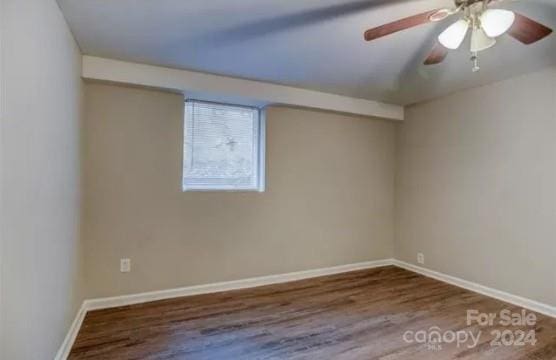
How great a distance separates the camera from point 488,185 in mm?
3451

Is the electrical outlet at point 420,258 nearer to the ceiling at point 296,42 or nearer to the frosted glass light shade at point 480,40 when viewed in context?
the ceiling at point 296,42

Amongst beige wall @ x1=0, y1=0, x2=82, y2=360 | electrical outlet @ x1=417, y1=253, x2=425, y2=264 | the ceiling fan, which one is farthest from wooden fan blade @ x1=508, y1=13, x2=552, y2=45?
electrical outlet @ x1=417, y1=253, x2=425, y2=264

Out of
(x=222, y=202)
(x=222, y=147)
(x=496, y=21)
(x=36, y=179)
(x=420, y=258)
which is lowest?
(x=420, y=258)

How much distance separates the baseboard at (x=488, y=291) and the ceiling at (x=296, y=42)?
2.09m

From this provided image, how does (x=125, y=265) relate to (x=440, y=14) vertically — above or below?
below

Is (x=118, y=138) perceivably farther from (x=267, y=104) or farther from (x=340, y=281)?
(x=340, y=281)

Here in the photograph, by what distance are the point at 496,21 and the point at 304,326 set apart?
236 centimetres

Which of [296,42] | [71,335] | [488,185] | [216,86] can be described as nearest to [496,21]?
[296,42]

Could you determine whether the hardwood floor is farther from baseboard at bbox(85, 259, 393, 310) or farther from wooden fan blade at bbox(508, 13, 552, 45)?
wooden fan blade at bbox(508, 13, 552, 45)

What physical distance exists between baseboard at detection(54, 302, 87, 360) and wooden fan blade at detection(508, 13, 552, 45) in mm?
3187

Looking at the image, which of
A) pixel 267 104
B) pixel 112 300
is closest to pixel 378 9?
pixel 267 104

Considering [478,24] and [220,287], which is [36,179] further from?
[478,24]

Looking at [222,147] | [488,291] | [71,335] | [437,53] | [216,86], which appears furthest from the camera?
[222,147]

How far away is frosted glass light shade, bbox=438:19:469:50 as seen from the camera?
1823mm
